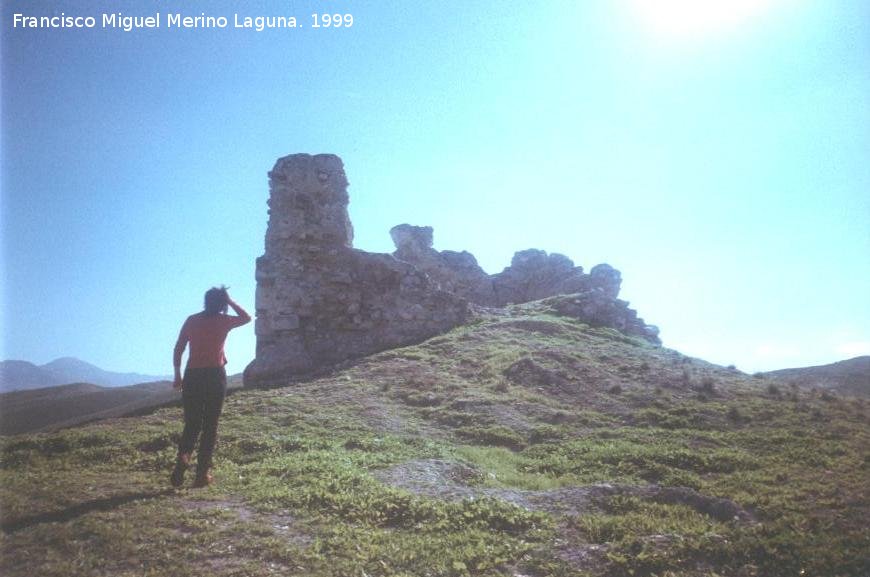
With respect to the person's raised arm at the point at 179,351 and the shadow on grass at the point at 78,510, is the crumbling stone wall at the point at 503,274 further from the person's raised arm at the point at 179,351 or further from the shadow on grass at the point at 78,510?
the shadow on grass at the point at 78,510

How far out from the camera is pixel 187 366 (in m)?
8.22

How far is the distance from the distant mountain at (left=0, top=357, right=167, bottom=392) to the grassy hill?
69.6 meters

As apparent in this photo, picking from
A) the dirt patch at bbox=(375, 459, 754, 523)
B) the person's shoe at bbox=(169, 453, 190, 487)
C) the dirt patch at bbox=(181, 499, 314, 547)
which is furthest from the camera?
the person's shoe at bbox=(169, 453, 190, 487)

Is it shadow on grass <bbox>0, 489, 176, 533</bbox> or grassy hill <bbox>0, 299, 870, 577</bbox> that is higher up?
shadow on grass <bbox>0, 489, 176, 533</bbox>

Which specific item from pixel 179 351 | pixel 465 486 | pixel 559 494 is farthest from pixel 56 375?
pixel 559 494

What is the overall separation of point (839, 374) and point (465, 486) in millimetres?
44154

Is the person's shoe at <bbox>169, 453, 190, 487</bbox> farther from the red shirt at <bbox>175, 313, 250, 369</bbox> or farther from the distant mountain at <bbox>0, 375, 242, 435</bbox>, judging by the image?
the distant mountain at <bbox>0, 375, 242, 435</bbox>

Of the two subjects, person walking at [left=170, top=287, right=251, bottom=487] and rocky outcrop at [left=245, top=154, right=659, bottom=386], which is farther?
rocky outcrop at [left=245, top=154, right=659, bottom=386]

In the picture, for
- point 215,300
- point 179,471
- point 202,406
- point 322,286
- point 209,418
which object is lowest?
point 179,471

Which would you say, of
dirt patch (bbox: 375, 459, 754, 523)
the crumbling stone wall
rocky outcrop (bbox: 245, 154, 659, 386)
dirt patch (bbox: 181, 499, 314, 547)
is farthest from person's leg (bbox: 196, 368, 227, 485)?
the crumbling stone wall

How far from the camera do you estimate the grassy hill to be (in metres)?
5.89

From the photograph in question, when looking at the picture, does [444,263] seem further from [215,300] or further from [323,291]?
[215,300]

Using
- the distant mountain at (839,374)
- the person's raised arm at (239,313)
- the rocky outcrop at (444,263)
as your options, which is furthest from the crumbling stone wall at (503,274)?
the person's raised arm at (239,313)

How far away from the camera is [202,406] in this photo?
815 cm
